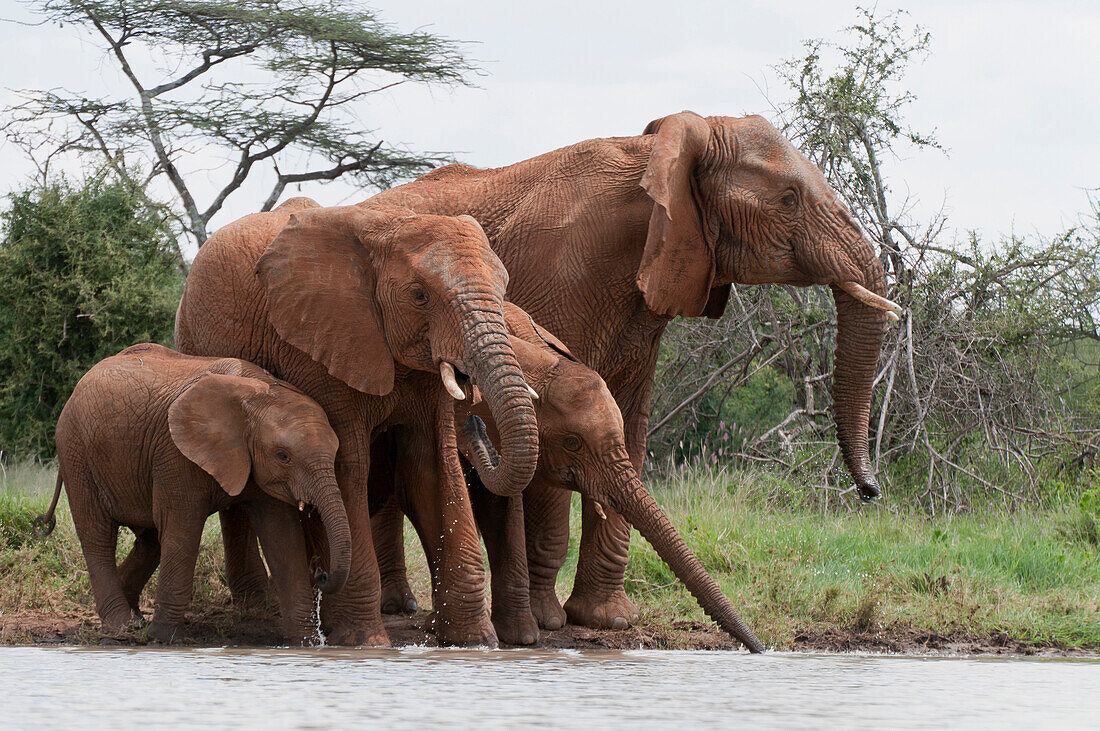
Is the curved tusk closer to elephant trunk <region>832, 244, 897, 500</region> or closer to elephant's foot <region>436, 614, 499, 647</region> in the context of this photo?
elephant trunk <region>832, 244, 897, 500</region>

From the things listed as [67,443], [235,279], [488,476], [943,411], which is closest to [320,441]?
[488,476]

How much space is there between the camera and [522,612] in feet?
22.7

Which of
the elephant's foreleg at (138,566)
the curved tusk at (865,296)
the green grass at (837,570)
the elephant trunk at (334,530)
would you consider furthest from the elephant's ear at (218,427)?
the curved tusk at (865,296)

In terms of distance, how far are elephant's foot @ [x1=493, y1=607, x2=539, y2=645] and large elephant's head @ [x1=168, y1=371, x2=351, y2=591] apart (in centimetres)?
89

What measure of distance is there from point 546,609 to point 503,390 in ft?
6.35

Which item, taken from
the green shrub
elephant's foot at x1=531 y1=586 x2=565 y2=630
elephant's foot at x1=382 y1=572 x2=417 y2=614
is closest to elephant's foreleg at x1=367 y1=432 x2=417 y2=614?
elephant's foot at x1=382 y1=572 x2=417 y2=614

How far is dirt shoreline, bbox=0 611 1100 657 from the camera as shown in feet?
23.0

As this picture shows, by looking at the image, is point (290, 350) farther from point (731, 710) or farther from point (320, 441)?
point (731, 710)

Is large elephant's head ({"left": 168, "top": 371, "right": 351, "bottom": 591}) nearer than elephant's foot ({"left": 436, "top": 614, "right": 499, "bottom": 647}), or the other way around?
large elephant's head ({"left": 168, "top": 371, "right": 351, "bottom": 591})

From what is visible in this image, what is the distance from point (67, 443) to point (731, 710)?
4.07m

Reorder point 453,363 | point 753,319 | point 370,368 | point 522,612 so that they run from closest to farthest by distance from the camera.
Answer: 1. point 453,363
2. point 370,368
3. point 522,612
4. point 753,319

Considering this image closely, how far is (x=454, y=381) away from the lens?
6.02 meters

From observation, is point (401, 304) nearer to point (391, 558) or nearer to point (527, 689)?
point (527, 689)

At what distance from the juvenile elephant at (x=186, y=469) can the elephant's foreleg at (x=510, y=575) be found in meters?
0.87
